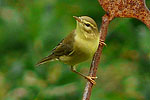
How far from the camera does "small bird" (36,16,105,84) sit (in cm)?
155

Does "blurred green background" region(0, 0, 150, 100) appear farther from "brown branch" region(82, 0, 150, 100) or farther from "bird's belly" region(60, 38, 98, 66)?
"brown branch" region(82, 0, 150, 100)

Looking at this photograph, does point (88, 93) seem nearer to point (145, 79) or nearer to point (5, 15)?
point (145, 79)

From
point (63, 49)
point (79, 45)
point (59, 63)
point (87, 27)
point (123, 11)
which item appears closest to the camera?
point (123, 11)

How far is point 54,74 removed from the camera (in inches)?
86.5

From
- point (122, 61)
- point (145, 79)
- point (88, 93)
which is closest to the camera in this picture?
point (88, 93)

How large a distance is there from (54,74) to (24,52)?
48cm

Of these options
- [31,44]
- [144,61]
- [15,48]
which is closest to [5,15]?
[15,48]

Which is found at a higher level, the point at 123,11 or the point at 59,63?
the point at 123,11

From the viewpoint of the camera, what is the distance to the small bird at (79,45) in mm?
1550

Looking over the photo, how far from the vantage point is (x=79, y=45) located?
1.89m

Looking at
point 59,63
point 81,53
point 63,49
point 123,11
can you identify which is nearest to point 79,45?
point 81,53

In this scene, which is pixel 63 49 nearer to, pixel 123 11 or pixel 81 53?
pixel 81 53

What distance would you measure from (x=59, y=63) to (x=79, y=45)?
1.43 feet

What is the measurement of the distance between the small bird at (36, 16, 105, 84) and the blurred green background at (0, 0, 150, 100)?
14cm
